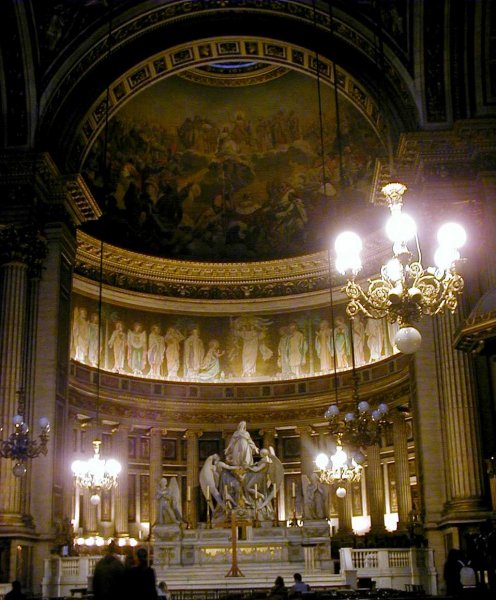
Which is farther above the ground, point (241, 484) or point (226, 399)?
point (226, 399)

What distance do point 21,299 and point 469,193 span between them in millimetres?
10330

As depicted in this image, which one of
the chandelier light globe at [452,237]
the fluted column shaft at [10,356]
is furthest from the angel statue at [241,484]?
the chandelier light globe at [452,237]

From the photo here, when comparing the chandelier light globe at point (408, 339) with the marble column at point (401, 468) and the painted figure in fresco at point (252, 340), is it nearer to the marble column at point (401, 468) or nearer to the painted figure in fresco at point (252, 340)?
the marble column at point (401, 468)

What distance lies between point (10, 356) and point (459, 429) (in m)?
9.78

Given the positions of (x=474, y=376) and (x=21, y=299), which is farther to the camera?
(x=21, y=299)

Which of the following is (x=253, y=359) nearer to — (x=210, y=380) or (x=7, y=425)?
(x=210, y=380)

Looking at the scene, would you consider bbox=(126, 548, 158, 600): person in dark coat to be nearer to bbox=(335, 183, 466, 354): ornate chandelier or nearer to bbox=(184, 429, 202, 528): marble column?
bbox=(335, 183, 466, 354): ornate chandelier

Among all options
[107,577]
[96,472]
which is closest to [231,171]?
[96,472]

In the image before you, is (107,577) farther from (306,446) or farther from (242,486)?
(306,446)

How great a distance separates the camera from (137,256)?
99.2 feet

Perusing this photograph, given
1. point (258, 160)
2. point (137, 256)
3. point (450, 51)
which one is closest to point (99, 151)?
point (137, 256)

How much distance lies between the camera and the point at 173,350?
104 ft

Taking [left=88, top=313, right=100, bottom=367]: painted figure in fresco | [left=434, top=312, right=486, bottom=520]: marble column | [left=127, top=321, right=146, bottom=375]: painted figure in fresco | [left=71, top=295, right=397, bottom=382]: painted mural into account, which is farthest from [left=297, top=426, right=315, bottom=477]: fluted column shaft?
[left=434, top=312, right=486, bottom=520]: marble column

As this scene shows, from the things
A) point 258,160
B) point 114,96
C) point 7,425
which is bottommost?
point 7,425
